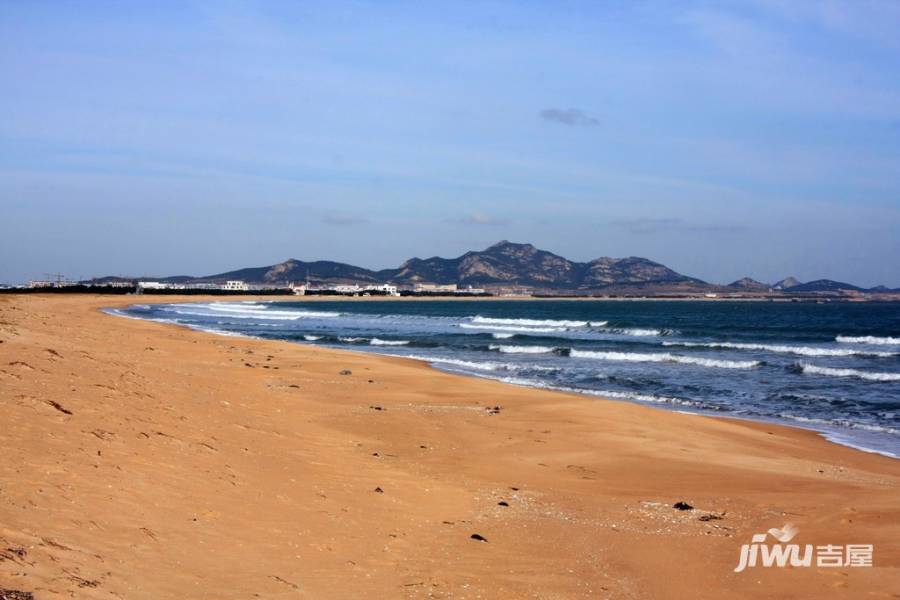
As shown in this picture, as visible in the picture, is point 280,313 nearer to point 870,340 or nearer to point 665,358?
point 870,340

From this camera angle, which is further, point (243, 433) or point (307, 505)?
point (243, 433)

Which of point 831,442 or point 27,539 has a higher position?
point 27,539

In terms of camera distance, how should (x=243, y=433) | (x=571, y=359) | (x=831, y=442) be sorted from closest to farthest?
(x=243, y=433) < (x=831, y=442) < (x=571, y=359)

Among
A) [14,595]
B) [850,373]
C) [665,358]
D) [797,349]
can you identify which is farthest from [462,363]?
[14,595]

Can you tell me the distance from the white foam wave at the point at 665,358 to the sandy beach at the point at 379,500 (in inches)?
647

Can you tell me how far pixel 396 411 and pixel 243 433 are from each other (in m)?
5.40

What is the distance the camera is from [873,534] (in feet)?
25.1

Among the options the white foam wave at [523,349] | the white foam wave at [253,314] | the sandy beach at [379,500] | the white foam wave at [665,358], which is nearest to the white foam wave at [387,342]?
the white foam wave at [523,349]

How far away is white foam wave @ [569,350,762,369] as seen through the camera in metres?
30.4

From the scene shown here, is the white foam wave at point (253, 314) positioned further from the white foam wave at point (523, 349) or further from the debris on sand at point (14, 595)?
the debris on sand at point (14, 595)

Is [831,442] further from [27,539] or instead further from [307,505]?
[27,539]

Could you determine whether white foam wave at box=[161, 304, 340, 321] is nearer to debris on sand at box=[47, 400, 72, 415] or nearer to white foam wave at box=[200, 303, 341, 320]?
white foam wave at box=[200, 303, 341, 320]

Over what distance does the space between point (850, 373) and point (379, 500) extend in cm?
2413

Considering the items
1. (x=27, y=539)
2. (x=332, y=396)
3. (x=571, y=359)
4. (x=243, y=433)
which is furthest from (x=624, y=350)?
(x=27, y=539)
